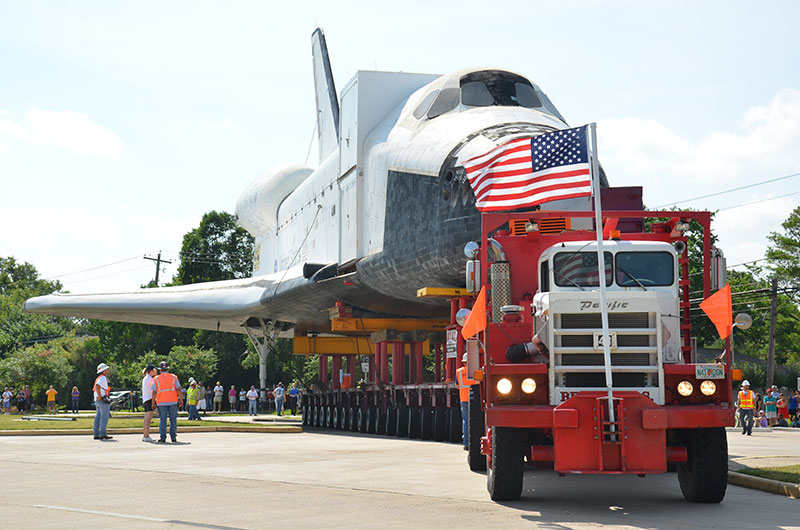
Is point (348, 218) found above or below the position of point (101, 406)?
above

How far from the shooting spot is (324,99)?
23.3 metres

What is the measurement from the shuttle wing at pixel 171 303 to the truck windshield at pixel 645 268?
45.8 feet

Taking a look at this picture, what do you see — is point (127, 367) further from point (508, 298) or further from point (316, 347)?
point (508, 298)

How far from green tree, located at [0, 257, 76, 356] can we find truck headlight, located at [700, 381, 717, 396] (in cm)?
5797

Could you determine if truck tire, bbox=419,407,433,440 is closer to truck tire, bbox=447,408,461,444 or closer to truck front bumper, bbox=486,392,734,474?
truck tire, bbox=447,408,461,444

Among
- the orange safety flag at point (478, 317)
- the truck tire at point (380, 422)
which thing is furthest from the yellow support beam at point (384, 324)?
the orange safety flag at point (478, 317)

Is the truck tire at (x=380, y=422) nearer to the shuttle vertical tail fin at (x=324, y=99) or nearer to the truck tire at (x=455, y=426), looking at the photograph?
the truck tire at (x=455, y=426)

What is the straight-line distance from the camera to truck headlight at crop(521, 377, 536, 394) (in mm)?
7617

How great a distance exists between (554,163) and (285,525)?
188 inches

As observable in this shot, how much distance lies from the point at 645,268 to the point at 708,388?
47.2 inches

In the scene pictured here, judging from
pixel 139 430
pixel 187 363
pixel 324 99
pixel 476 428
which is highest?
pixel 324 99

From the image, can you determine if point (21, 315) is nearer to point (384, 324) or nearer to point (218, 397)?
point (218, 397)

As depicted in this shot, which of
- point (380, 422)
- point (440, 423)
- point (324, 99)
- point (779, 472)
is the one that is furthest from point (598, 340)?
point (324, 99)

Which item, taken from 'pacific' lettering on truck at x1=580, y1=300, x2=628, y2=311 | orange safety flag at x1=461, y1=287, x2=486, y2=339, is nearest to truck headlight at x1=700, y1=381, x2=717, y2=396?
'pacific' lettering on truck at x1=580, y1=300, x2=628, y2=311
